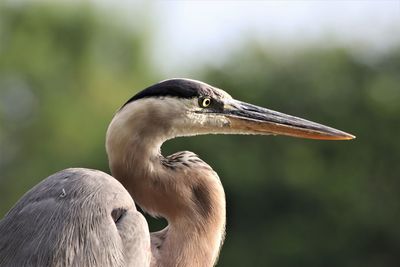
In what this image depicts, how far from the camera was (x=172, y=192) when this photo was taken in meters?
4.82

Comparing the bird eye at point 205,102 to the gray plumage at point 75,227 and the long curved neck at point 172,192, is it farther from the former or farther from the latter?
the gray plumage at point 75,227

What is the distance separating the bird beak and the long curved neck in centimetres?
32

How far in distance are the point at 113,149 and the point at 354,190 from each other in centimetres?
1353

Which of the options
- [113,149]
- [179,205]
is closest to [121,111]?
[113,149]

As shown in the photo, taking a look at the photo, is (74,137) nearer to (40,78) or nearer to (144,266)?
(40,78)

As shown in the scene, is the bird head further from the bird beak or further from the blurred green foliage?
the blurred green foliage

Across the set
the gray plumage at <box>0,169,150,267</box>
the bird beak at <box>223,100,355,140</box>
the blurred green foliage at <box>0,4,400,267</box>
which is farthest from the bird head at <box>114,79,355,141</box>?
the blurred green foliage at <box>0,4,400,267</box>

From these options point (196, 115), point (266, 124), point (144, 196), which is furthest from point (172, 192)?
point (266, 124)

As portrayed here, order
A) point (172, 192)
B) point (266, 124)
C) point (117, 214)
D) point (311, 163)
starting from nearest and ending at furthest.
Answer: point (117, 214)
point (172, 192)
point (266, 124)
point (311, 163)

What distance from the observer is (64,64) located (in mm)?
29297

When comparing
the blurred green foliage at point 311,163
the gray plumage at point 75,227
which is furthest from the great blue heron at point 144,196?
the blurred green foliage at point 311,163

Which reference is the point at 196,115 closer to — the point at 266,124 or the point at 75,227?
the point at 266,124

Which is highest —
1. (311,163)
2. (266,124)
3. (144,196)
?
(266,124)

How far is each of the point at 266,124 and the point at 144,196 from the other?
0.74 meters
